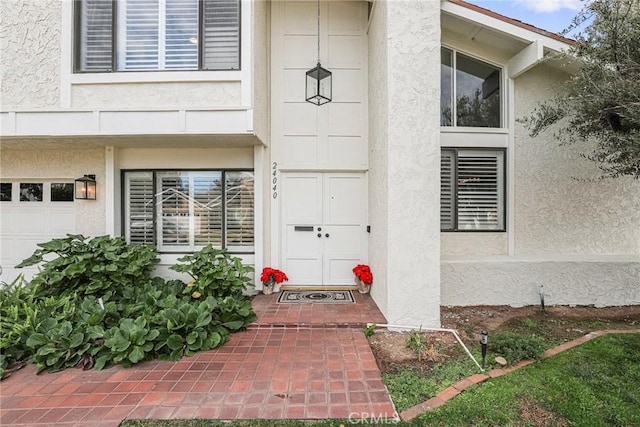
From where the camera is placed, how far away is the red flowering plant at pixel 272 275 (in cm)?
612

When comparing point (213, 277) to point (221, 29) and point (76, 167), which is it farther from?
point (221, 29)

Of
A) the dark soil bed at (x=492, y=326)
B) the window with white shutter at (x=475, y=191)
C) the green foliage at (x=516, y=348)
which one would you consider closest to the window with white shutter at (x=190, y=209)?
the dark soil bed at (x=492, y=326)

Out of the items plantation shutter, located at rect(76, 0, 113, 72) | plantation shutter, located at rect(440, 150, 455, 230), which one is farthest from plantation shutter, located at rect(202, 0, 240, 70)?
plantation shutter, located at rect(440, 150, 455, 230)

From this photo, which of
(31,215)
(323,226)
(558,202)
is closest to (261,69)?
(323,226)

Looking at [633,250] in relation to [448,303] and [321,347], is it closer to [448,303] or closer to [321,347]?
[448,303]

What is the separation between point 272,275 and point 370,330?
8.12 feet

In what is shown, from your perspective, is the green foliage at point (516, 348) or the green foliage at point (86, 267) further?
the green foliage at point (86, 267)

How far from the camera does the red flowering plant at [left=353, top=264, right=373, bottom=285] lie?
19.8ft

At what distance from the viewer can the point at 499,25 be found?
542 centimetres

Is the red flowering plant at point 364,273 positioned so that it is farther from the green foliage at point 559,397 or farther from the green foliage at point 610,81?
the green foliage at point 610,81

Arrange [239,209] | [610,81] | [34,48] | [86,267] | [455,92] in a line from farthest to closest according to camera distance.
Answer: [239,209] → [455,92] → [34,48] → [86,267] → [610,81]

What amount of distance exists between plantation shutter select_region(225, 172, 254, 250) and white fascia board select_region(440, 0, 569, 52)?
4.93 metres

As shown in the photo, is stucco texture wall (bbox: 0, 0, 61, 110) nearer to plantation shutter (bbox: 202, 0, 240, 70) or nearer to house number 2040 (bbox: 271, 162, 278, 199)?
plantation shutter (bbox: 202, 0, 240, 70)

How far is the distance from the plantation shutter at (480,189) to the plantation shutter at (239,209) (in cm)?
436
